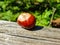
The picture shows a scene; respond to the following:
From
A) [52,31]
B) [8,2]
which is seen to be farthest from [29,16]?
[8,2]

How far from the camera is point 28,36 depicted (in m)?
1.31

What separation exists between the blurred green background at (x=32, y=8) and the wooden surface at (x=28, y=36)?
483 mm

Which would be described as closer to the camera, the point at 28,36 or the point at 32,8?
the point at 28,36

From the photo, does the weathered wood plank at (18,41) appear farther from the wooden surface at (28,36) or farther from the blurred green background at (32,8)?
the blurred green background at (32,8)

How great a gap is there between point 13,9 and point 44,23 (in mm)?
461

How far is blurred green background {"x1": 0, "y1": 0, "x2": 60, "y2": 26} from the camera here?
6.17ft

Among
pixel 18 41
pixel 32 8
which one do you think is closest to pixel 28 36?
pixel 18 41

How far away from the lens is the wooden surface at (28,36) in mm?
1269

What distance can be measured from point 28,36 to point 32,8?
0.90 m

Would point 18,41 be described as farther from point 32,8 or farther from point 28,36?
point 32,8

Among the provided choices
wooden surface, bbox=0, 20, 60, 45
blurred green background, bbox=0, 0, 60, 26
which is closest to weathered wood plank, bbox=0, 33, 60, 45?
wooden surface, bbox=0, 20, 60, 45

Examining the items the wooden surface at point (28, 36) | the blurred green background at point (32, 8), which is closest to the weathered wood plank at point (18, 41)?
the wooden surface at point (28, 36)

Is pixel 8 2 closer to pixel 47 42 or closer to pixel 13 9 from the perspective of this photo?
pixel 13 9

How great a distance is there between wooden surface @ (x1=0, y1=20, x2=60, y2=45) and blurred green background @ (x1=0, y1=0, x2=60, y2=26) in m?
0.48
